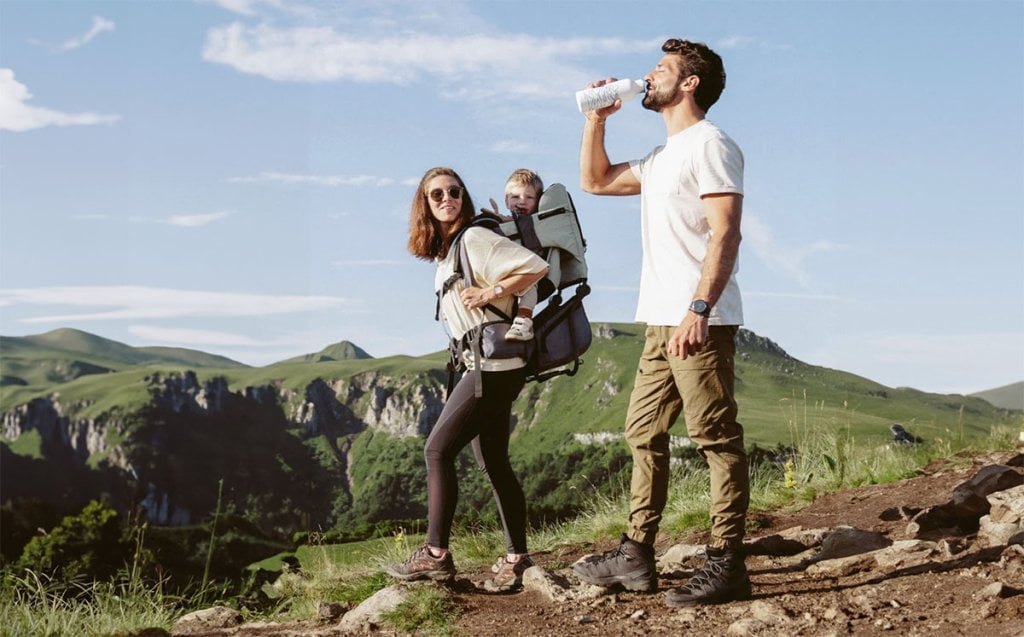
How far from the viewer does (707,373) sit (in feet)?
15.5

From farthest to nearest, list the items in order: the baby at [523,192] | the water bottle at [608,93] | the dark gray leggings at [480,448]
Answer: the baby at [523,192] → the dark gray leggings at [480,448] → the water bottle at [608,93]

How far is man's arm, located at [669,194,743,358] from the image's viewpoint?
4559 millimetres

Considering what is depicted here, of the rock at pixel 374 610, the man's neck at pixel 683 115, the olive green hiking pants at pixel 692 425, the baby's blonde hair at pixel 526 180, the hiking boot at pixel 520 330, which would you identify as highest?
the man's neck at pixel 683 115

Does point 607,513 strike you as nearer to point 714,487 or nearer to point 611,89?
point 714,487

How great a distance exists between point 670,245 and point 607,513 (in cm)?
482

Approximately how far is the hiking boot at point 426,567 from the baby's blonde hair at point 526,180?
2.03 meters

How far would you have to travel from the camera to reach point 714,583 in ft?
16.6

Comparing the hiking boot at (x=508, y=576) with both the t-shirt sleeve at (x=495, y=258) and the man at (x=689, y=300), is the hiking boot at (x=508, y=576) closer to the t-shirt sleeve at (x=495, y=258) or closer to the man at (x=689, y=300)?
the man at (x=689, y=300)

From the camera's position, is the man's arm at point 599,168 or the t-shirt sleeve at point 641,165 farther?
the man's arm at point 599,168

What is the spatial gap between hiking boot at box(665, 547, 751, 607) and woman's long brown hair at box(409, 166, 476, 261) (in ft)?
6.77

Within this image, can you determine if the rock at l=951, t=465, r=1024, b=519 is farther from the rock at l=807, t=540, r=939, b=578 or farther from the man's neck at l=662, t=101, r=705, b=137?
the man's neck at l=662, t=101, r=705, b=137

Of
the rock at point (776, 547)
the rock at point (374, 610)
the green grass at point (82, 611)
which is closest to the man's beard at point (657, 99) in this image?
the rock at point (374, 610)

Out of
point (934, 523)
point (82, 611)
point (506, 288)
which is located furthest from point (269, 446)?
point (506, 288)

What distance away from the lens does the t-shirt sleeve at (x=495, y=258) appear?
5.05 meters
